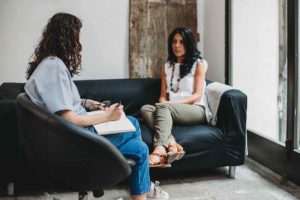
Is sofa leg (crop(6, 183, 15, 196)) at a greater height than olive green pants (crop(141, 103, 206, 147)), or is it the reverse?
olive green pants (crop(141, 103, 206, 147))

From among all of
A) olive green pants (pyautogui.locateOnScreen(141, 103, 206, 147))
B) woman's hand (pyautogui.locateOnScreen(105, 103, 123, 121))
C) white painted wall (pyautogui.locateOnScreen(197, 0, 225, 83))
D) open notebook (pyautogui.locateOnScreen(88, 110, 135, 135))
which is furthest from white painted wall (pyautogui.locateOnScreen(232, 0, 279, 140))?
woman's hand (pyautogui.locateOnScreen(105, 103, 123, 121))

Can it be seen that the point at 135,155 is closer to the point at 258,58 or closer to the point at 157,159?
the point at 157,159

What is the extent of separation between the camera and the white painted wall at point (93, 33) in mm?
4039

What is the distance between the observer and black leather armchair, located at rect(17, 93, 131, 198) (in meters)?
2.01

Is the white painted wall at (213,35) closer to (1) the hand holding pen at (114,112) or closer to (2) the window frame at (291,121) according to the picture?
(2) the window frame at (291,121)

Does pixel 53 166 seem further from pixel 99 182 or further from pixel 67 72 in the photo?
pixel 67 72

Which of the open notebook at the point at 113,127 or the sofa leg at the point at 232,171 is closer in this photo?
the open notebook at the point at 113,127

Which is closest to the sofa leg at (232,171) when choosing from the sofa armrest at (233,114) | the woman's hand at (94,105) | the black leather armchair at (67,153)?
the sofa armrest at (233,114)

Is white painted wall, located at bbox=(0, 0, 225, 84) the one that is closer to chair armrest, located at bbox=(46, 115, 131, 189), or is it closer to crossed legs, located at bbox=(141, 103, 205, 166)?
crossed legs, located at bbox=(141, 103, 205, 166)

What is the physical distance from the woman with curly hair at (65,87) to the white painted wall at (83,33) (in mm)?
1708

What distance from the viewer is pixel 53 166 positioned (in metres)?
2.05

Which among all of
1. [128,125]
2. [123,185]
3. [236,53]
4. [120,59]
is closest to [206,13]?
[236,53]

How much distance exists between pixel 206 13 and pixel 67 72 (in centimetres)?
258

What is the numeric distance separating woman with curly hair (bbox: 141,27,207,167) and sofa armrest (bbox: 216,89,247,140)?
186 mm
